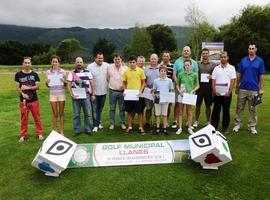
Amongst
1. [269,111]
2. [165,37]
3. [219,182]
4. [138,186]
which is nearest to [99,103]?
[138,186]

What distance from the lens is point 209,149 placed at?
21.6ft

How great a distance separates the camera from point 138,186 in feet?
21.0

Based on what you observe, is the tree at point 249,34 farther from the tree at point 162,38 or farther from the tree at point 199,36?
the tree at point 162,38

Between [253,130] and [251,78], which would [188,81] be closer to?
[251,78]

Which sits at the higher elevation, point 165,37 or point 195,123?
point 165,37

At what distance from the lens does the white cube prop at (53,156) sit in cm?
659

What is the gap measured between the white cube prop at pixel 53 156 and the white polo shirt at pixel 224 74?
13.6 ft

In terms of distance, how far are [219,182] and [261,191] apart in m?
0.78

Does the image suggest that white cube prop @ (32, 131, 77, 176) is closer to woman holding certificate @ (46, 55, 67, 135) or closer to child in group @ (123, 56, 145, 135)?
woman holding certificate @ (46, 55, 67, 135)

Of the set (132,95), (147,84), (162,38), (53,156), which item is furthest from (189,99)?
(162,38)

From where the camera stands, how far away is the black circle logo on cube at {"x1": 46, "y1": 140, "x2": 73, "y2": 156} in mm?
6738

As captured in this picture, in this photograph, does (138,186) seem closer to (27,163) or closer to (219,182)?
(219,182)

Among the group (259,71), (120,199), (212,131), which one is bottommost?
(120,199)

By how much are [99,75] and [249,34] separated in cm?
3520
